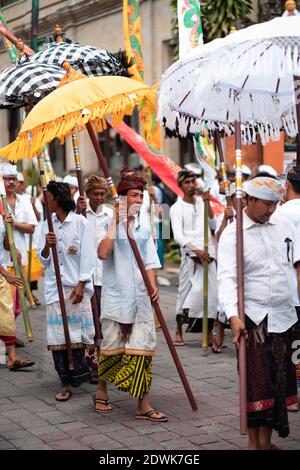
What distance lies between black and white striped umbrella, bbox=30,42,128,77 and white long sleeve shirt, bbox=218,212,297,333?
117 inches

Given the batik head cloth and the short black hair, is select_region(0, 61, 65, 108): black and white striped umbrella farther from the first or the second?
the batik head cloth

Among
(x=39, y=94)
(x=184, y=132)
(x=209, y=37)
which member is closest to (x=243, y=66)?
(x=184, y=132)

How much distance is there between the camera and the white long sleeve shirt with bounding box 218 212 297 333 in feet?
16.6

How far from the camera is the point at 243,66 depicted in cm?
506

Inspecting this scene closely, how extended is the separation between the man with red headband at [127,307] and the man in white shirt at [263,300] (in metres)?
1.21

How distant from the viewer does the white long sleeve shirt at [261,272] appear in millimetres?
5074

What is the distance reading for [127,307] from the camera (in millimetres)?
6219

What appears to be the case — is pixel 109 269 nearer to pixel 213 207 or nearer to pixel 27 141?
pixel 27 141

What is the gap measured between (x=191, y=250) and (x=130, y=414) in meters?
2.96

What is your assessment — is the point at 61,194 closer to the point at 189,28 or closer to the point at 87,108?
the point at 87,108

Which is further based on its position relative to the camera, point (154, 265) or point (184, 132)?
point (184, 132)

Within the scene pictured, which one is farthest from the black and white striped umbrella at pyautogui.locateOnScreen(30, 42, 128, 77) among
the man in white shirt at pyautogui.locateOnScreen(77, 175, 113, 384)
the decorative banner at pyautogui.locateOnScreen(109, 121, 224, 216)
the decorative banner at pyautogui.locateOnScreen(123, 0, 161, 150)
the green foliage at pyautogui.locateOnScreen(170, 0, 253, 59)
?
the green foliage at pyautogui.locateOnScreen(170, 0, 253, 59)

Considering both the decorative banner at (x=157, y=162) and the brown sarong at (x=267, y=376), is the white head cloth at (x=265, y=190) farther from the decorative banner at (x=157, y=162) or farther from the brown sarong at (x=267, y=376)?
the decorative banner at (x=157, y=162)
